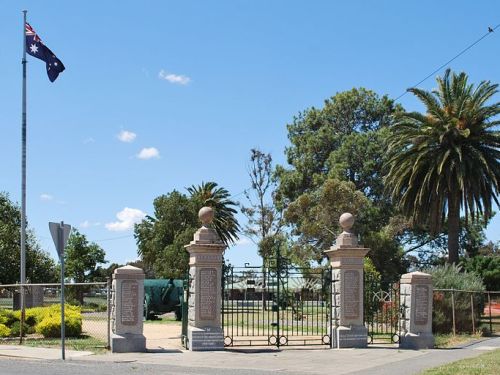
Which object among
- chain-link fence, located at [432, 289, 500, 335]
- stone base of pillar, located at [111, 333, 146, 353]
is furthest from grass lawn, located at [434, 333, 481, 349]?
stone base of pillar, located at [111, 333, 146, 353]

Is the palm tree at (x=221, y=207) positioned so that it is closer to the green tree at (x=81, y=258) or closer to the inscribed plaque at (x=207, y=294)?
the green tree at (x=81, y=258)

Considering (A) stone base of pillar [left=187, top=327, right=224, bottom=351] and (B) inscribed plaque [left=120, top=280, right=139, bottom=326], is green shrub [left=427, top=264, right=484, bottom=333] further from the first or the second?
(B) inscribed plaque [left=120, top=280, right=139, bottom=326]

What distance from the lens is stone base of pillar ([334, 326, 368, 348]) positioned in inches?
→ 742

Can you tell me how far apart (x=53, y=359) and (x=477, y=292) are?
16315 millimetres

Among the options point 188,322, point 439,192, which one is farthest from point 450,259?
point 188,322

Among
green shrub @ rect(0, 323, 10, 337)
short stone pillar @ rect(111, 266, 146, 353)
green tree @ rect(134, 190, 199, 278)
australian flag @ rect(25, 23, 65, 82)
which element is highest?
australian flag @ rect(25, 23, 65, 82)

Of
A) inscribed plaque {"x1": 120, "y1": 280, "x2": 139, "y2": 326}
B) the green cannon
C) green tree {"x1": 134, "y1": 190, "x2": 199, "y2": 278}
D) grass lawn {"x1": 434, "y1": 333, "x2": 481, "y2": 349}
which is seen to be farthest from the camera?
green tree {"x1": 134, "y1": 190, "x2": 199, "y2": 278}

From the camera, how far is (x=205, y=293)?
59.0 ft

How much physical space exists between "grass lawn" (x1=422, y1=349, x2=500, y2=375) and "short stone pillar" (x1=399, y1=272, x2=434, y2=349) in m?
4.02

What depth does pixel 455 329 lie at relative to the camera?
78.3 feet

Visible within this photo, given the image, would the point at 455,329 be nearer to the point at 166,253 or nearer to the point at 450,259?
the point at 450,259

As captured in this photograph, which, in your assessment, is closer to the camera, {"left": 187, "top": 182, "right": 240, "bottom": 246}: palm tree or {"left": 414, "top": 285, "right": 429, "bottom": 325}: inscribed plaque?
{"left": 414, "top": 285, "right": 429, "bottom": 325}: inscribed plaque

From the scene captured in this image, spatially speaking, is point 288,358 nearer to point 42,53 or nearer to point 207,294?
point 207,294

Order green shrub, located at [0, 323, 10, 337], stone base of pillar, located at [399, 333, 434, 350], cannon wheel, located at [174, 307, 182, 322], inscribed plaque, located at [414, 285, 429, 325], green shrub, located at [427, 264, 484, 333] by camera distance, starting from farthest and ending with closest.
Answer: cannon wheel, located at [174, 307, 182, 322] < green shrub, located at [427, 264, 484, 333] < green shrub, located at [0, 323, 10, 337] < inscribed plaque, located at [414, 285, 429, 325] < stone base of pillar, located at [399, 333, 434, 350]
